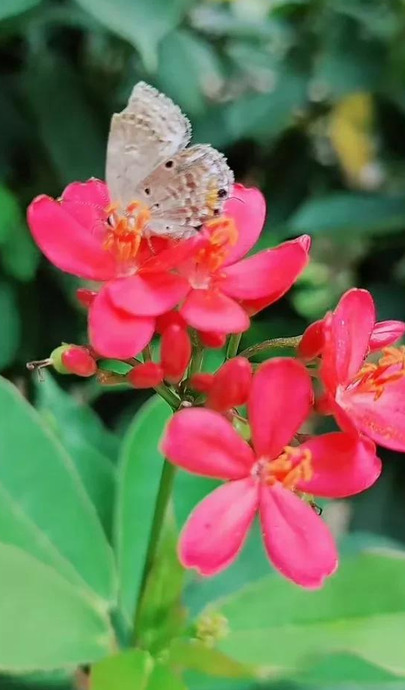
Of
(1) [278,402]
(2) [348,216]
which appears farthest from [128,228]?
(2) [348,216]

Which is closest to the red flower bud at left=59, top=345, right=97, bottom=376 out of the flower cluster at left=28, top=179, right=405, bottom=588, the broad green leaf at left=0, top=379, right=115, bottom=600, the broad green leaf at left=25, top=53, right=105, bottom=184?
the flower cluster at left=28, top=179, right=405, bottom=588

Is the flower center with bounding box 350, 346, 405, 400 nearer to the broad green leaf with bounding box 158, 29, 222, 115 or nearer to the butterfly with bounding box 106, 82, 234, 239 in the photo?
the butterfly with bounding box 106, 82, 234, 239

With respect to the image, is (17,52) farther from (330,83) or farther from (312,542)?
(312,542)

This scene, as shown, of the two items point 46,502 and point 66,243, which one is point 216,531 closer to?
point 66,243

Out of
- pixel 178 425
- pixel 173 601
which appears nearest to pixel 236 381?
pixel 178 425

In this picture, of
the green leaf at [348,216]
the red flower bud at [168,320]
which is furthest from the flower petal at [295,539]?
the green leaf at [348,216]

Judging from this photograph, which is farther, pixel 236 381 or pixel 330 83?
pixel 330 83
